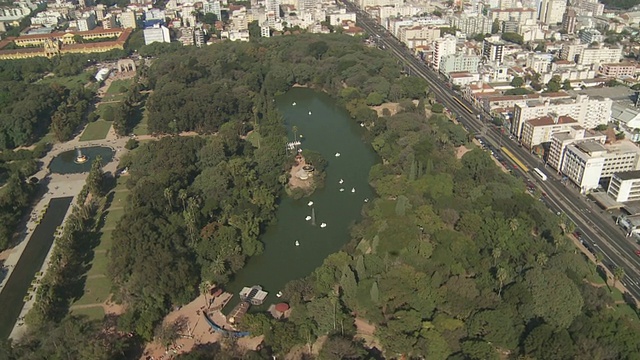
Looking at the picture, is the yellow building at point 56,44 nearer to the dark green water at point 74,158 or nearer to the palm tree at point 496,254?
the dark green water at point 74,158

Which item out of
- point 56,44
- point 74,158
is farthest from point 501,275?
point 56,44

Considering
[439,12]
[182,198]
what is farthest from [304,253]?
[439,12]

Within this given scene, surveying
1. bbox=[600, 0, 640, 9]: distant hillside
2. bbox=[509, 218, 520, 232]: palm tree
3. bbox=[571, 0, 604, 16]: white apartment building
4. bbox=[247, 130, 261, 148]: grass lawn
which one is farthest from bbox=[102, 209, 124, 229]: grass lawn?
bbox=[600, 0, 640, 9]: distant hillside

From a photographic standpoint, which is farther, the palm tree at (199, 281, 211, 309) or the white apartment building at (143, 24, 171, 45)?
the white apartment building at (143, 24, 171, 45)

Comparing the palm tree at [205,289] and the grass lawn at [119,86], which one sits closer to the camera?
the palm tree at [205,289]

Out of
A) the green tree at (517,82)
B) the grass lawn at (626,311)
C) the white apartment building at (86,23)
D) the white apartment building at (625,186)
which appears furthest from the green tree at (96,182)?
the white apartment building at (86,23)

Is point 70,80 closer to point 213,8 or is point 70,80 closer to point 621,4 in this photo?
point 213,8

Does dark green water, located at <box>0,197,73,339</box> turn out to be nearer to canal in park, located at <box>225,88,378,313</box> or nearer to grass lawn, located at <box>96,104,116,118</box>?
canal in park, located at <box>225,88,378,313</box>
